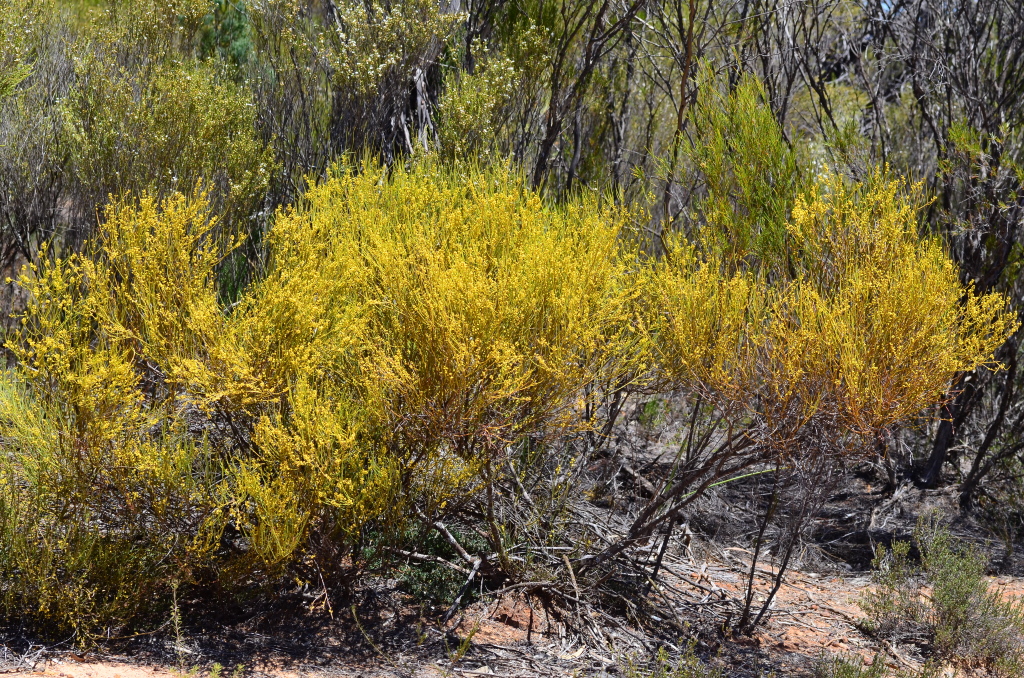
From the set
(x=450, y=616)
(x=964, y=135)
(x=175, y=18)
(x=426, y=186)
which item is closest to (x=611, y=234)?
(x=426, y=186)

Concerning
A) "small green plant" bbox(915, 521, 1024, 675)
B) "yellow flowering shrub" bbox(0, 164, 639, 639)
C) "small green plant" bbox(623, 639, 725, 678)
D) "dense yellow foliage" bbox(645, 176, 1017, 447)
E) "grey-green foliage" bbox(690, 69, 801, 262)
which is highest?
"grey-green foliage" bbox(690, 69, 801, 262)

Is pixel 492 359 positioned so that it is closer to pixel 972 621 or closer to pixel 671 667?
pixel 671 667

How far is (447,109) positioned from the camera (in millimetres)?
6715

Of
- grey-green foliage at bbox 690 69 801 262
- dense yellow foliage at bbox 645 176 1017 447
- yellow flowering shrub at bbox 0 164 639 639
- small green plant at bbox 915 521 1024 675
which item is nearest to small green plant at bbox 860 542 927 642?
small green plant at bbox 915 521 1024 675

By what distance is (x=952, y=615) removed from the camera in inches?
193

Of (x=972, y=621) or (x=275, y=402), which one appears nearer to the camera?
(x=275, y=402)

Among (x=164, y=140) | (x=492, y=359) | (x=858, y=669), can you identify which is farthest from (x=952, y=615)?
(x=164, y=140)

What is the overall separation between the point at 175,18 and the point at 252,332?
4.94 meters

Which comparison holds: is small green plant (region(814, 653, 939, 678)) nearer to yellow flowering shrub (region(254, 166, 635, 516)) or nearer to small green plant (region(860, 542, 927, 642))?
small green plant (region(860, 542, 927, 642))

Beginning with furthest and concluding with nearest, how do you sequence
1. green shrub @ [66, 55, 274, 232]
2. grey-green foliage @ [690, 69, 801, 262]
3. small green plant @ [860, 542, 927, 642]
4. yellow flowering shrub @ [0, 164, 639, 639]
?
green shrub @ [66, 55, 274, 232] → grey-green foliage @ [690, 69, 801, 262] → small green plant @ [860, 542, 927, 642] → yellow flowering shrub @ [0, 164, 639, 639]

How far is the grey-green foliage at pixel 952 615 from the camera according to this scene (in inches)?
189

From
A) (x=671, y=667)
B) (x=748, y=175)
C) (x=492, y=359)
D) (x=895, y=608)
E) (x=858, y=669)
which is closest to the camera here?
(x=492, y=359)

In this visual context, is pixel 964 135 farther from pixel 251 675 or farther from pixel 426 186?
pixel 251 675

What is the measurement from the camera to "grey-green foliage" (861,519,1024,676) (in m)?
4.79
